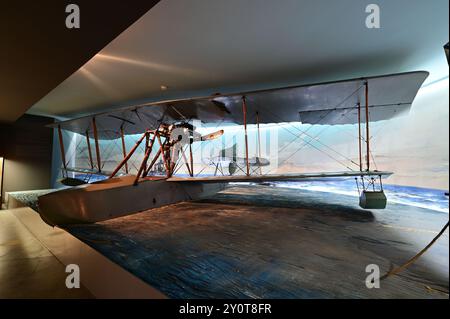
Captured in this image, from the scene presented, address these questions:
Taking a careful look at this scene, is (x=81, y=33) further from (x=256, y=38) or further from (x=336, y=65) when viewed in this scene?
(x=336, y=65)

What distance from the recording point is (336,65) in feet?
7.80

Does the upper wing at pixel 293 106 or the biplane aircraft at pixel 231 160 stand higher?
the upper wing at pixel 293 106

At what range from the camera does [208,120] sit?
12.5ft

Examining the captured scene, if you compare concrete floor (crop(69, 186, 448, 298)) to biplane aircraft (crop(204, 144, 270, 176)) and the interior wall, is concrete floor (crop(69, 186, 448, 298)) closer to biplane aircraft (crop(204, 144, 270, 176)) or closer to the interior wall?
biplane aircraft (crop(204, 144, 270, 176))

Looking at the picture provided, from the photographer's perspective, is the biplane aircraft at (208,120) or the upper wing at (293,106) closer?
the biplane aircraft at (208,120)

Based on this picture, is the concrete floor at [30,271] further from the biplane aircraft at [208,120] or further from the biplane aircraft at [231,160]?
the biplane aircraft at [231,160]

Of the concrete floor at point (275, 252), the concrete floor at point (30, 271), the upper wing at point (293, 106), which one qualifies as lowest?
the concrete floor at point (30, 271)

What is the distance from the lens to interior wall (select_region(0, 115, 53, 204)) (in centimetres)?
464

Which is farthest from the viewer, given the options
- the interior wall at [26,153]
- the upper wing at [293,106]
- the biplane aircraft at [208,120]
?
the interior wall at [26,153]

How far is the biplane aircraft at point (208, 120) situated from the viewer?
196cm

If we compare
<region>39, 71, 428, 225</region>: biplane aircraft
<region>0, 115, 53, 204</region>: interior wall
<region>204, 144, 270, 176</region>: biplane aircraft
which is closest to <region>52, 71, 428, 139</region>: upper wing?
<region>39, 71, 428, 225</region>: biplane aircraft

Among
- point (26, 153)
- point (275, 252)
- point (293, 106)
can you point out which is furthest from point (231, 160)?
point (26, 153)

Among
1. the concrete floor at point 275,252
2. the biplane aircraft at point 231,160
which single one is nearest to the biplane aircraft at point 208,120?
the concrete floor at point 275,252

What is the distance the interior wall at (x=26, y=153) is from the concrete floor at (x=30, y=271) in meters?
3.74
